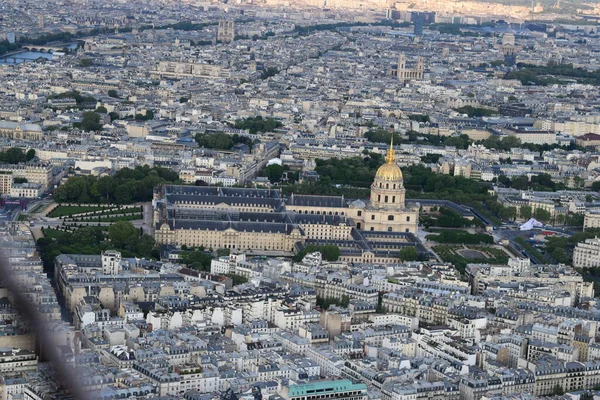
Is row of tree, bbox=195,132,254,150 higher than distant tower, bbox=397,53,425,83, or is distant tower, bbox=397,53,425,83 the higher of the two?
distant tower, bbox=397,53,425,83

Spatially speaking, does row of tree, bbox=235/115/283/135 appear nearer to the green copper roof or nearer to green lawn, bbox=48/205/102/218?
green lawn, bbox=48/205/102/218

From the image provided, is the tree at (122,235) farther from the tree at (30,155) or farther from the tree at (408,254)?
the tree at (30,155)

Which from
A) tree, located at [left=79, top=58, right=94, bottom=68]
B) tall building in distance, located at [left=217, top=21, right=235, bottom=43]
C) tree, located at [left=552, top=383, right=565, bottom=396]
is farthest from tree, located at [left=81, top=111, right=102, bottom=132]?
tall building in distance, located at [left=217, top=21, right=235, bottom=43]

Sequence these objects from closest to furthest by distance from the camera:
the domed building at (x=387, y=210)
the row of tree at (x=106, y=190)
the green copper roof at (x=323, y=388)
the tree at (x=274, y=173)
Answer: the green copper roof at (x=323, y=388), the domed building at (x=387, y=210), the row of tree at (x=106, y=190), the tree at (x=274, y=173)

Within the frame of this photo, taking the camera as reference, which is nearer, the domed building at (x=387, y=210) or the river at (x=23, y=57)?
the domed building at (x=387, y=210)

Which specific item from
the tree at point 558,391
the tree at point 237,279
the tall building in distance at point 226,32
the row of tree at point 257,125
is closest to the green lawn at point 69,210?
the tree at point 237,279

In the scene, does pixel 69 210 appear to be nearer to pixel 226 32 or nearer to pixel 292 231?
pixel 292 231

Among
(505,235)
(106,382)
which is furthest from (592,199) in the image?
(106,382)
